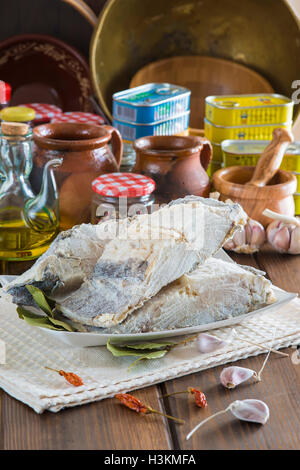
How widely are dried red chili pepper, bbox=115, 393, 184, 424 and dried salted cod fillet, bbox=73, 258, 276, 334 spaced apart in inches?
3.5

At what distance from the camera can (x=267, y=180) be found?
1301 millimetres

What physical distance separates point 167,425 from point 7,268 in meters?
0.51

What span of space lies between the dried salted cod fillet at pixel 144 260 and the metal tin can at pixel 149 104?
2.04 ft

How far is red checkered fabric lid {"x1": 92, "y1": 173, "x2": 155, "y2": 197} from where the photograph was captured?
1.10 metres

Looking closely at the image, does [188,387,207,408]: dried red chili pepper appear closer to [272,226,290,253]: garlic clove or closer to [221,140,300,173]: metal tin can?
[272,226,290,253]: garlic clove

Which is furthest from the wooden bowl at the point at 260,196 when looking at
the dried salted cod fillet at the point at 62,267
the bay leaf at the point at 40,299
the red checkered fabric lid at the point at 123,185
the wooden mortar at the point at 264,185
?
the bay leaf at the point at 40,299

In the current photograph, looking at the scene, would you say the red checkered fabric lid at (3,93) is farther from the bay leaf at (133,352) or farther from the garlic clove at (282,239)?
the bay leaf at (133,352)

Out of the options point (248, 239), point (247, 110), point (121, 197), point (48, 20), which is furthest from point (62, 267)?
point (48, 20)

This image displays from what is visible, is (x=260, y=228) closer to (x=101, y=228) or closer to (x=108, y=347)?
(x=101, y=228)

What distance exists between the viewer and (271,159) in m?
1.31

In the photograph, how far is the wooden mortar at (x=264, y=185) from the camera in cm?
126

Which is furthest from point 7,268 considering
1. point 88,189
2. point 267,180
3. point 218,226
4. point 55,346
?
point 267,180

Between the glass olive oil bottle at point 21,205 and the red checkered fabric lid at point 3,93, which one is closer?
the glass olive oil bottle at point 21,205

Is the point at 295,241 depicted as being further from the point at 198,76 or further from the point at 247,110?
the point at 198,76
